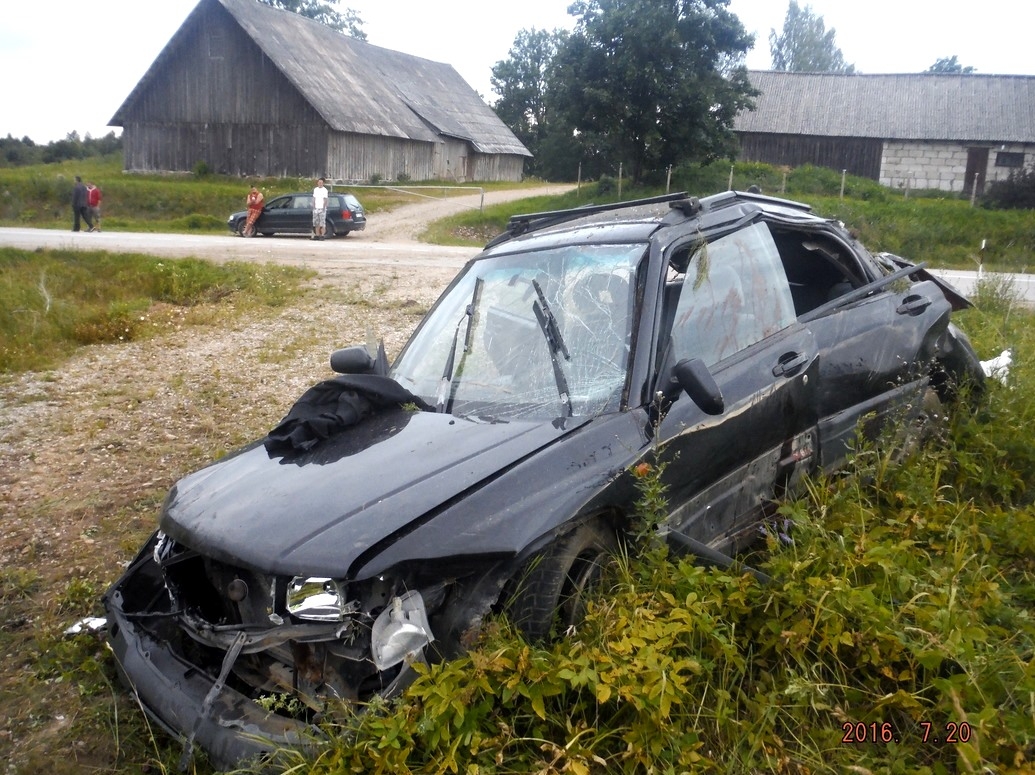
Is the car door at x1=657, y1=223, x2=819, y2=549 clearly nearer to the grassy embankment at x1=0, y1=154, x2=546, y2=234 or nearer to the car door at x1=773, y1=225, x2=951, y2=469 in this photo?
the car door at x1=773, y1=225, x2=951, y2=469

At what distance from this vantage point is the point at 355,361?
4.50m

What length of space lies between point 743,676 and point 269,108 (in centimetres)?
4103

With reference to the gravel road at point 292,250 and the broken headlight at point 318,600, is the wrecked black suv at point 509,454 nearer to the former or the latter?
the broken headlight at point 318,600

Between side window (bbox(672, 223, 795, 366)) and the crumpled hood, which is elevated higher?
side window (bbox(672, 223, 795, 366))

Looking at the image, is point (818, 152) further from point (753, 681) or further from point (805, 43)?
point (753, 681)

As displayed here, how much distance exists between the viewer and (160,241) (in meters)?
20.9

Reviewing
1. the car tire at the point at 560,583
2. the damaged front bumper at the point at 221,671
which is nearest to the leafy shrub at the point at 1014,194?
the car tire at the point at 560,583

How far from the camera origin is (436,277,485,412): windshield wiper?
3.94 metres

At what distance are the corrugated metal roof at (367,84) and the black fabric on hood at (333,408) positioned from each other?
3698 cm

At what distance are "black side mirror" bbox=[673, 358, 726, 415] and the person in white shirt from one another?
22552mm

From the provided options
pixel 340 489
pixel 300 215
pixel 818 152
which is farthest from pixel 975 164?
pixel 340 489

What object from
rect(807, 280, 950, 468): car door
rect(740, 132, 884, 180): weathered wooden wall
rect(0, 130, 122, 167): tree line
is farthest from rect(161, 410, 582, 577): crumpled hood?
rect(0, 130, 122, 167): tree line

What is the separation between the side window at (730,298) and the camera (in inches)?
158

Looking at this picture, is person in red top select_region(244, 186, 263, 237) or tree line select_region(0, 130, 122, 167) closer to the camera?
person in red top select_region(244, 186, 263, 237)
